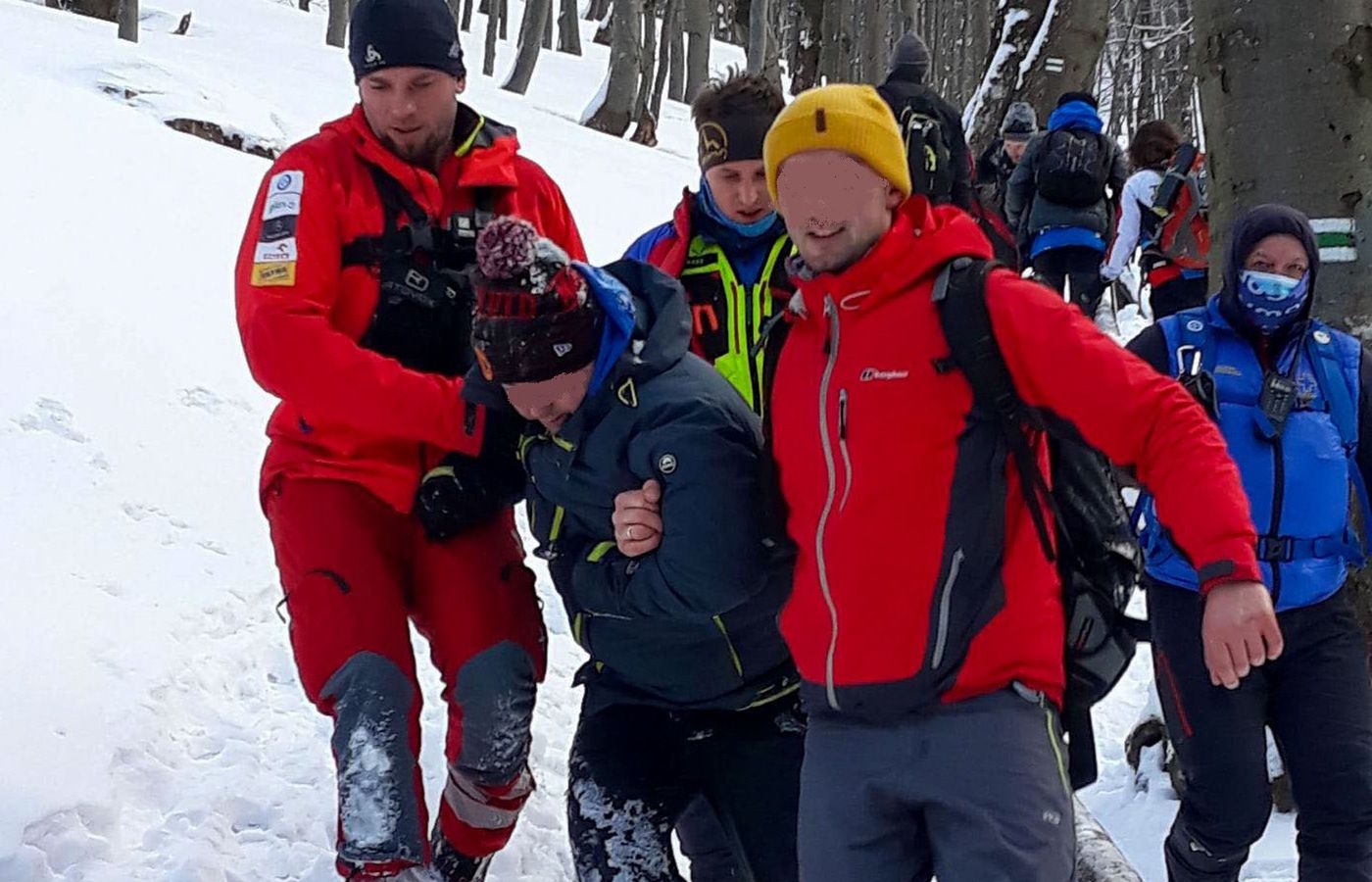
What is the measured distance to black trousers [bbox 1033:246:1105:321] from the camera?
9.40 m

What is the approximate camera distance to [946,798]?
8.16 ft

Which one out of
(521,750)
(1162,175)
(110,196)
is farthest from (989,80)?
(521,750)

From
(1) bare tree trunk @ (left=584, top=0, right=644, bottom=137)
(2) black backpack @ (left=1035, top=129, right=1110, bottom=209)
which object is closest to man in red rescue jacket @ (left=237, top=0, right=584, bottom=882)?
(2) black backpack @ (left=1035, top=129, right=1110, bottom=209)

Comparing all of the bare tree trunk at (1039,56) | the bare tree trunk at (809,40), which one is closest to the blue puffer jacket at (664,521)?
the bare tree trunk at (1039,56)

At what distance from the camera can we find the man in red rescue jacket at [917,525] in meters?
2.42

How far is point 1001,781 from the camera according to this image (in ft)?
8.09

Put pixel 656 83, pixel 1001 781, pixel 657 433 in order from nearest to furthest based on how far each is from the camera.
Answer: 1. pixel 1001 781
2. pixel 657 433
3. pixel 656 83

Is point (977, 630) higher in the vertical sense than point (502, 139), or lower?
lower

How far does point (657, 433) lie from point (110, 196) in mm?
6865

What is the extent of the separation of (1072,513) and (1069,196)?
716cm

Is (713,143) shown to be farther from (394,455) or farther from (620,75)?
(620,75)

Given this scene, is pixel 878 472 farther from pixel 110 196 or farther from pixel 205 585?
pixel 110 196

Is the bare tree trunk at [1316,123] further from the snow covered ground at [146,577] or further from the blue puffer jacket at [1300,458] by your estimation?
the snow covered ground at [146,577]

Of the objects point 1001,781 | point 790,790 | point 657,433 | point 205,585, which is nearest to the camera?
point 1001,781
